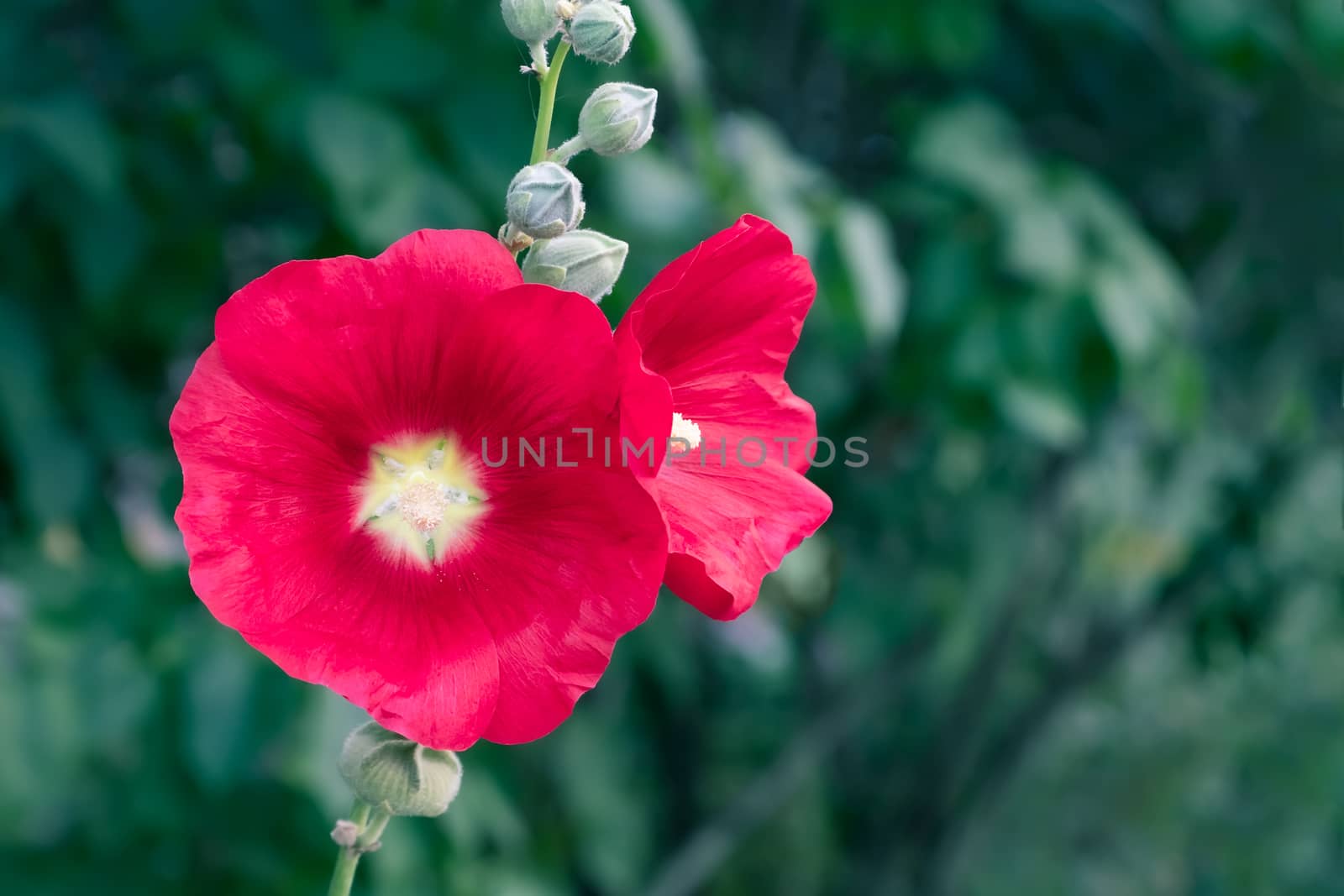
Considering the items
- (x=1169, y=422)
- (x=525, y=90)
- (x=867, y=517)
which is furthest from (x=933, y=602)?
(x=525, y=90)

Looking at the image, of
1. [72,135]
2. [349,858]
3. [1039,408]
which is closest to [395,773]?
[349,858]

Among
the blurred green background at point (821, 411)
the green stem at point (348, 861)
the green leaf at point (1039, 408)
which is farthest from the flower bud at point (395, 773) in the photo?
the green leaf at point (1039, 408)

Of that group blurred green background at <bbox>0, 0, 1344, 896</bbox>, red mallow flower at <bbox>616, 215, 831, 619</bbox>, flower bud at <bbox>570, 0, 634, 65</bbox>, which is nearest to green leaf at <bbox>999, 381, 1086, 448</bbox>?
blurred green background at <bbox>0, 0, 1344, 896</bbox>

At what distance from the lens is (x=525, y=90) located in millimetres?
1229

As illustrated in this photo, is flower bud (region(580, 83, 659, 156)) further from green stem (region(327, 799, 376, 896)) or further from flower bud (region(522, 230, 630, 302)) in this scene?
green stem (region(327, 799, 376, 896))

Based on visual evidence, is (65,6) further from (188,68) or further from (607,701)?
(607,701)

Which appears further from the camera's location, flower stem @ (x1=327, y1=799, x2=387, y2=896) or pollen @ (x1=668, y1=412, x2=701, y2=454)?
pollen @ (x1=668, y1=412, x2=701, y2=454)

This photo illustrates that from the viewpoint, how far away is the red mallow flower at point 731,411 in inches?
19.0

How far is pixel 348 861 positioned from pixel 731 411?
0.28m

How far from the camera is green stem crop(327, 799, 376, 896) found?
0.42 meters

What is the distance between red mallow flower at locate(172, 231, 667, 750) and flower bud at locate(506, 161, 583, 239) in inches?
1.0

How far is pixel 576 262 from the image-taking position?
48 centimetres

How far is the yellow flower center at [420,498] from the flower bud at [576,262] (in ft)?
0.32

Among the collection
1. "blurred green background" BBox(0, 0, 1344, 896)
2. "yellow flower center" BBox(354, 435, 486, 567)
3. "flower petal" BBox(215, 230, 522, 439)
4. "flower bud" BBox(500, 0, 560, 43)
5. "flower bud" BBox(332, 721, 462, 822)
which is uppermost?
"flower bud" BBox(500, 0, 560, 43)
